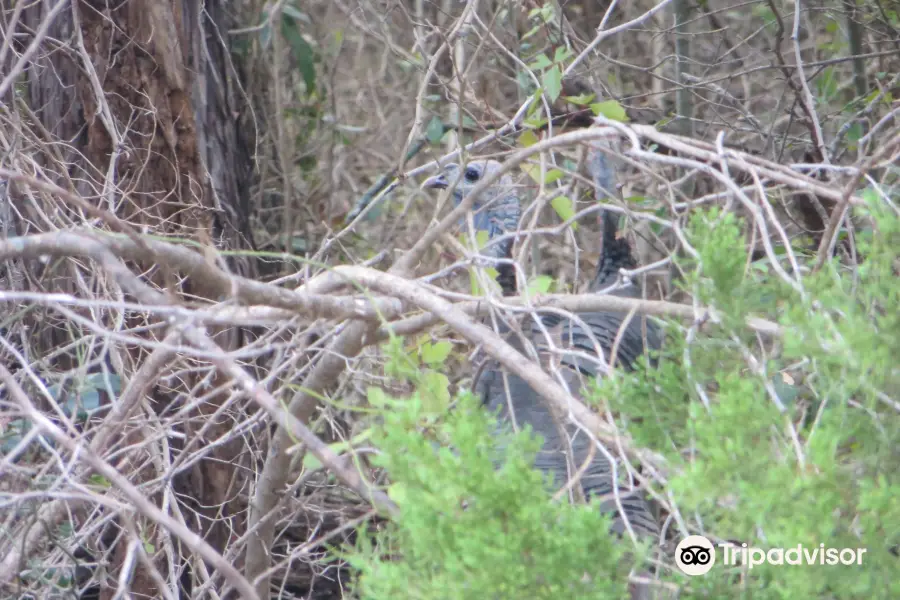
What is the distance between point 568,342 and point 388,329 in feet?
3.91

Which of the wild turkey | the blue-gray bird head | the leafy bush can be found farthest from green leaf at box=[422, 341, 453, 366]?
the blue-gray bird head

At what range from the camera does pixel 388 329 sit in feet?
3.84

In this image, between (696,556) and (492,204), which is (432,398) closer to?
(696,556)

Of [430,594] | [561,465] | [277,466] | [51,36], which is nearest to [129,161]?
[51,36]

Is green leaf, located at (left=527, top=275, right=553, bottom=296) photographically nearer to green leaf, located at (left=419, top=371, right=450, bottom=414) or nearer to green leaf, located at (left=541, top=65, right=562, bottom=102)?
green leaf, located at (left=419, top=371, right=450, bottom=414)

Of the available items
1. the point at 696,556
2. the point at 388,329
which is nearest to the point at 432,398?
the point at 388,329

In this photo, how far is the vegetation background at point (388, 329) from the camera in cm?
95

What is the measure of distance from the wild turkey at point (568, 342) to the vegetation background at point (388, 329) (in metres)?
0.10

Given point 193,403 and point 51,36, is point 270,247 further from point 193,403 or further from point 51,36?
point 193,403

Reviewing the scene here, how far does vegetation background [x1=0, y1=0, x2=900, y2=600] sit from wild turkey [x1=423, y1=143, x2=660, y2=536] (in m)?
0.10

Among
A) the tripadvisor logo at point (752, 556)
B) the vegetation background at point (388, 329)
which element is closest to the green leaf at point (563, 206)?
the vegetation background at point (388, 329)

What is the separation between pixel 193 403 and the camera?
172 centimetres

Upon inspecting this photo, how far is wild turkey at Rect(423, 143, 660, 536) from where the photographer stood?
212 centimetres

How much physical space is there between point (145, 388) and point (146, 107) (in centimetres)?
156
